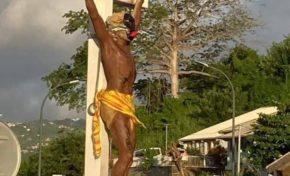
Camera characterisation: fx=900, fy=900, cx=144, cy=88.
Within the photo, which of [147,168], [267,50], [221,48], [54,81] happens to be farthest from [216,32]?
[147,168]

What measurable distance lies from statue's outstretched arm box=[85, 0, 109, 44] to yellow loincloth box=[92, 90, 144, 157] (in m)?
0.39

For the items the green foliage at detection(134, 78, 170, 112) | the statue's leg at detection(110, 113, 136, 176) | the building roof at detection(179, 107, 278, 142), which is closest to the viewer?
the statue's leg at detection(110, 113, 136, 176)

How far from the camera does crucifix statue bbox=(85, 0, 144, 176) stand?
20.9 ft

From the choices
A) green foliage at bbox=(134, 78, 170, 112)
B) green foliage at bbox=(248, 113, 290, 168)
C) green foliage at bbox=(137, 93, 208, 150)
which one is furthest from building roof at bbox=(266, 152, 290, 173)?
green foliage at bbox=(134, 78, 170, 112)

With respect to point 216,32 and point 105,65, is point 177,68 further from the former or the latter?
point 105,65

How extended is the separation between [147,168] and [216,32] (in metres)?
16.7

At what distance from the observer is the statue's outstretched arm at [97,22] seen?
6.43 meters

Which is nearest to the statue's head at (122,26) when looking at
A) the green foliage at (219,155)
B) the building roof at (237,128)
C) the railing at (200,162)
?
the building roof at (237,128)

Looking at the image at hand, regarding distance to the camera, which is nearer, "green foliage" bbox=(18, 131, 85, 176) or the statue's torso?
the statue's torso

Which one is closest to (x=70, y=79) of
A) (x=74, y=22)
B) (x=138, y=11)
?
(x=74, y=22)

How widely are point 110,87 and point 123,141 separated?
44 centimetres

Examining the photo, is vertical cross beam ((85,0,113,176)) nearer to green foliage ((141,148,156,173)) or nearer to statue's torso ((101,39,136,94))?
statue's torso ((101,39,136,94))

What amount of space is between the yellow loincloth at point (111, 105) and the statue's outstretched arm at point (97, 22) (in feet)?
1.28

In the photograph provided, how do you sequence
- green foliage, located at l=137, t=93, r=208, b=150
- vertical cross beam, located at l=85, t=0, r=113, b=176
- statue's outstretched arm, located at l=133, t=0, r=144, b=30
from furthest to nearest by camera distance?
green foliage, located at l=137, t=93, r=208, b=150, statue's outstretched arm, located at l=133, t=0, r=144, b=30, vertical cross beam, located at l=85, t=0, r=113, b=176
